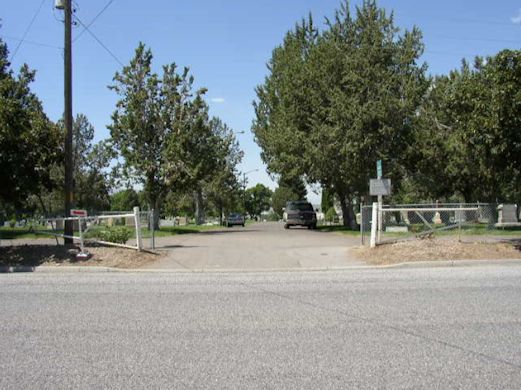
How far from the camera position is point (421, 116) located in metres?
32.2

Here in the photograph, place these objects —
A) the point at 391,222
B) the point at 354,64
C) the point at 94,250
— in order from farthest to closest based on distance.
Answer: the point at 354,64 < the point at 391,222 < the point at 94,250

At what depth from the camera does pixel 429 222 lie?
17.9 meters

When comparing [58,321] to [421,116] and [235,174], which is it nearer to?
[421,116]

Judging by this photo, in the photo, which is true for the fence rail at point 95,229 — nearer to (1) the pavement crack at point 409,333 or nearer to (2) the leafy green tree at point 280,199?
(1) the pavement crack at point 409,333

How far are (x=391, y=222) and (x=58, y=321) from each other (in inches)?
588

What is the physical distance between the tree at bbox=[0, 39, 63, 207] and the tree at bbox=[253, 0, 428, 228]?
51.0 ft

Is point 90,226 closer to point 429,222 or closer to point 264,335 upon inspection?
point 429,222

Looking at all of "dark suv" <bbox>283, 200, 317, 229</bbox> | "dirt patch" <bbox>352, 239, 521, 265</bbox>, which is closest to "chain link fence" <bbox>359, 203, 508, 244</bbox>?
"dirt patch" <bbox>352, 239, 521, 265</bbox>

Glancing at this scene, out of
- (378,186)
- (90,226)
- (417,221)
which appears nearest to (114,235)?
(90,226)

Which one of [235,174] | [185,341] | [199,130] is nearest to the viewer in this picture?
[185,341]

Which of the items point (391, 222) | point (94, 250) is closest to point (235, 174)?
point (391, 222)

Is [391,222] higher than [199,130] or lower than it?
lower

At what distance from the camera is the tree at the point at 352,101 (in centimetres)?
2808

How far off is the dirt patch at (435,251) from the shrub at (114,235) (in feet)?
23.3
